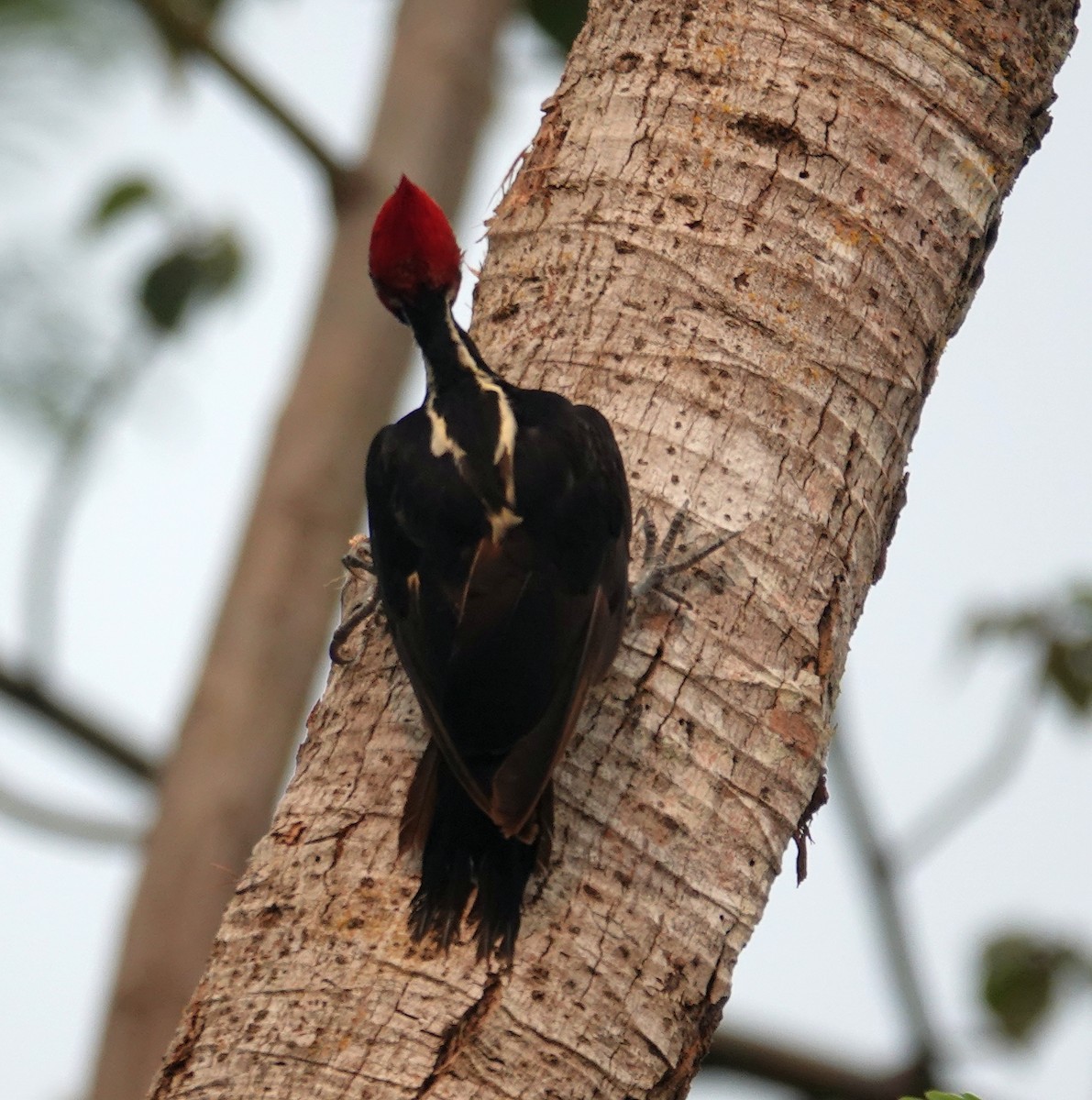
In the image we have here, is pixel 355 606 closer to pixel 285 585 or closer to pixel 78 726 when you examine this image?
pixel 285 585

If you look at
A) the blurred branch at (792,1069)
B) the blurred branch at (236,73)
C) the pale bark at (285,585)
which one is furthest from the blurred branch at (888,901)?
the blurred branch at (236,73)

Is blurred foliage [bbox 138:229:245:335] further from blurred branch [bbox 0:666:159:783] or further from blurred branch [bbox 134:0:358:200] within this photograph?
blurred branch [bbox 0:666:159:783]

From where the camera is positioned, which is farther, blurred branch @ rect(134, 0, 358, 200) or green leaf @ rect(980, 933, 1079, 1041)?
blurred branch @ rect(134, 0, 358, 200)

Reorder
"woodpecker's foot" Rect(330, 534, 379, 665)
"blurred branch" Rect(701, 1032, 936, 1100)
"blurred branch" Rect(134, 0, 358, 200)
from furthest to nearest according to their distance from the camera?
"blurred branch" Rect(134, 0, 358, 200), "blurred branch" Rect(701, 1032, 936, 1100), "woodpecker's foot" Rect(330, 534, 379, 665)

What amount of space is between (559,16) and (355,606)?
3.65 metres

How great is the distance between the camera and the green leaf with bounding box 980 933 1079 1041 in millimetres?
4574

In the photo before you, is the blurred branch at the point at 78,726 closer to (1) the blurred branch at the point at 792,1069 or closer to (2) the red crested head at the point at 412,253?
(1) the blurred branch at the point at 792,1069

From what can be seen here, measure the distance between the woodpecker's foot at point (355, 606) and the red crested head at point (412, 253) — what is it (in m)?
0.55

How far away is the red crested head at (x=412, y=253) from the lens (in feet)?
11.4

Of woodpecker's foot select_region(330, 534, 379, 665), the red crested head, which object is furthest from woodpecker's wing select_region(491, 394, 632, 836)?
the red crested head

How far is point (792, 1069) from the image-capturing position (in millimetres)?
5625

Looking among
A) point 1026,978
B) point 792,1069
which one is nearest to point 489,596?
point 1026,978

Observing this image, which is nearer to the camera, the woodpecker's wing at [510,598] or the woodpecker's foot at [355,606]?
the woodpecker's wing at [510,598]

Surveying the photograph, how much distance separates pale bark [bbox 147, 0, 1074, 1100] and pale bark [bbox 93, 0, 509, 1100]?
243cm
